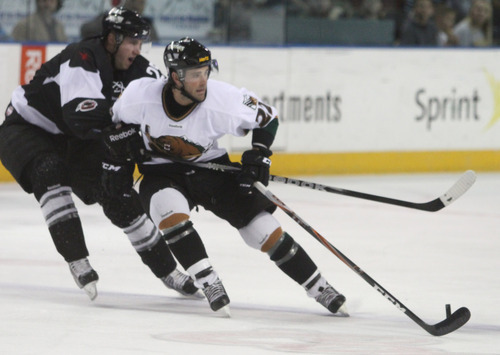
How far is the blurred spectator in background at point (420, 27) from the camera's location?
869 cm

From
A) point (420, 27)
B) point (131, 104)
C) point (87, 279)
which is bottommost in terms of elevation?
point (87, 279)

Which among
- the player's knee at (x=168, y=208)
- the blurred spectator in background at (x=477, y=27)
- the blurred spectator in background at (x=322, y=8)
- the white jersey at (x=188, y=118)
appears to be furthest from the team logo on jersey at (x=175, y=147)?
the blurred spectator in background at (x=477, y=27)

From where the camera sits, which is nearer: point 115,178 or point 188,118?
point 188,118

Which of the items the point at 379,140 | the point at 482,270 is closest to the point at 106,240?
the point at 482,270

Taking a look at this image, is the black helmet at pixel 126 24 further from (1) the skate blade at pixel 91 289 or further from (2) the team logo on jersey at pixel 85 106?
(1) the skate blade at pixel 91 289

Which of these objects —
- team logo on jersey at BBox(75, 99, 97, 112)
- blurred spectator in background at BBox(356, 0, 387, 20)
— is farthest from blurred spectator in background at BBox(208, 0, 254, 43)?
team logo on jersey at BBox(75, 99, 97, 112)

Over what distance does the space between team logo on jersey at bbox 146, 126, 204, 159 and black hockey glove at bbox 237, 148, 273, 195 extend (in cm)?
18

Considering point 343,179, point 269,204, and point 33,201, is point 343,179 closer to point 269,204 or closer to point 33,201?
point 33,201

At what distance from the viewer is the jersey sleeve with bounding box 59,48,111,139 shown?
4082 millimetres

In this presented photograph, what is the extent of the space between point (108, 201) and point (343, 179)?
416 cm

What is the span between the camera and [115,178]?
13.4ft

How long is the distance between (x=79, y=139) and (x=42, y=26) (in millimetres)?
3354

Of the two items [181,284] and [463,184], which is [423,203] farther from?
[181,284]

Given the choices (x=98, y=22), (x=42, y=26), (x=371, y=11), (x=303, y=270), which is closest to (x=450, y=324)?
(x=303, y=270)
